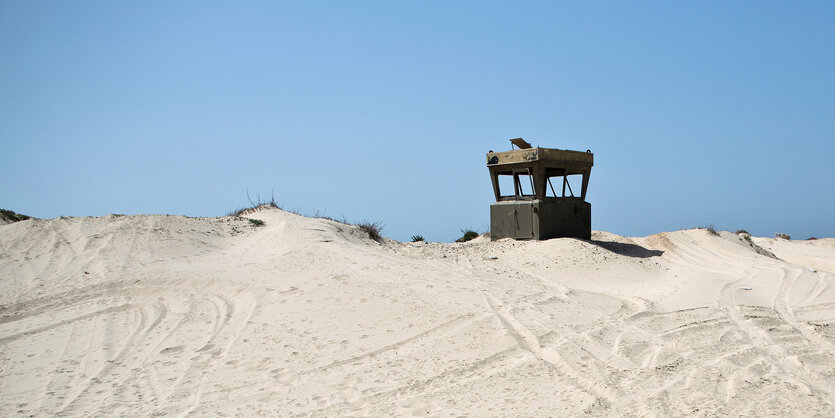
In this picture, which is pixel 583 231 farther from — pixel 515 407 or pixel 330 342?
pixel 515 407

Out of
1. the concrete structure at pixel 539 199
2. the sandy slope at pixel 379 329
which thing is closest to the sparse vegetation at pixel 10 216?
the sandy slope at pixel 379 329

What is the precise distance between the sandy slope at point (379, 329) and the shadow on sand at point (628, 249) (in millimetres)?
995

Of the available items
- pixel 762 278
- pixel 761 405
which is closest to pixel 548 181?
pixel 762 278

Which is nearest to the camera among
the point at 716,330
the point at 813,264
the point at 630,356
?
the point at 630,356

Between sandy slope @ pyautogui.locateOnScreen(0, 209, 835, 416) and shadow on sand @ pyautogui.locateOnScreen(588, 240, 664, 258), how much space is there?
3.27 ft

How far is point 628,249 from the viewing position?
13.4 meters

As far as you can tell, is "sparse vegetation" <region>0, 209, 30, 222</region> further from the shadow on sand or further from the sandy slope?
the shadow on sand

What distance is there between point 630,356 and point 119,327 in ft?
18.5

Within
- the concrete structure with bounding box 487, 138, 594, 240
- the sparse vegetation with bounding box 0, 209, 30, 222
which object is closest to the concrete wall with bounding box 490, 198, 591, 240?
the concrete structure with bounding box 487, 138, 594, 240

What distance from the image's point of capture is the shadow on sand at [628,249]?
12.9 meters

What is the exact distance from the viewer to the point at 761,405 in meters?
4.19

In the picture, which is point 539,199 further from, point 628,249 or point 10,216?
point 10,216

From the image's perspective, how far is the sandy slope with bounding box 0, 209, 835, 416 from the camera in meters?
4.50

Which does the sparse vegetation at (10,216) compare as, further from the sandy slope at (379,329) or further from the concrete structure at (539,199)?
the concrete structure at (539,199)
